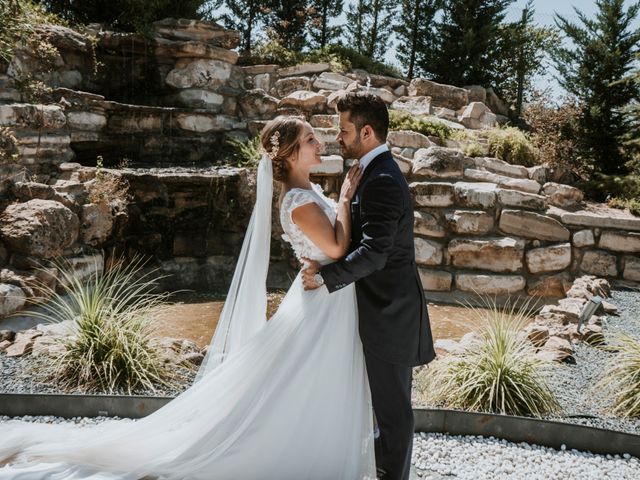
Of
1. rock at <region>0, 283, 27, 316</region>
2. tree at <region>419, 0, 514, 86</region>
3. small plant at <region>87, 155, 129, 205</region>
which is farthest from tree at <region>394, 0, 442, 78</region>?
rock at <region>0, 283, 27, 316</region>

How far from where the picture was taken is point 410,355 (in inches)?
91.8

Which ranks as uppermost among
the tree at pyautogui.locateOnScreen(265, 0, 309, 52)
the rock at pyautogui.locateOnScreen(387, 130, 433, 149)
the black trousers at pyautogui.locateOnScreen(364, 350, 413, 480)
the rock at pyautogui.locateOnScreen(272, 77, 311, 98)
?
the tree at pyautogui.locateOnScreen(265, 0, 309, 52)

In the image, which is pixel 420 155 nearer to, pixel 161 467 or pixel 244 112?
pixel 244 112

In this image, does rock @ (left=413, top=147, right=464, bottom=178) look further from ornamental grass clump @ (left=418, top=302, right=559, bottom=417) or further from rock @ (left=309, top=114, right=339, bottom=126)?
ornamental grass clump @ (left=418, top=302, right=559, bottom=417)

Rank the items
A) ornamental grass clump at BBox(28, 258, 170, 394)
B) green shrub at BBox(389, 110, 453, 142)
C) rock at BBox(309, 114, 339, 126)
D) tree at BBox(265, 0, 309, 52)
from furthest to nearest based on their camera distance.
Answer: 1. tree at BBox(265, 0, 309, 52)
2. rock at BBox(309, 114, 339, 126)
3. green shrub at BBox(389, 110, 453, 142)
4. ornamental grass clump at BBox(28, 258, 170, 394)

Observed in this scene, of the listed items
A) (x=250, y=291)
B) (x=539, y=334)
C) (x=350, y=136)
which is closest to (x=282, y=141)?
(x=350, y=136)

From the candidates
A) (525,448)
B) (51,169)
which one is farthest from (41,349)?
(51,169)

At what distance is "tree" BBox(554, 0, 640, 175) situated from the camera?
901cm

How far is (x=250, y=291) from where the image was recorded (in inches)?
111

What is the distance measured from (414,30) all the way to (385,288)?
13.8 metres

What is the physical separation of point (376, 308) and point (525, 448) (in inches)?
60.8

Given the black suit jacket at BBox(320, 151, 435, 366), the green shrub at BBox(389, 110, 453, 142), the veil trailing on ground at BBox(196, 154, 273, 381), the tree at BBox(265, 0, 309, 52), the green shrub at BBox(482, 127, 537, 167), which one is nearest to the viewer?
the black suit jacket at BBox(320, 151, 435, 366)

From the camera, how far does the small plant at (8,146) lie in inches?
236

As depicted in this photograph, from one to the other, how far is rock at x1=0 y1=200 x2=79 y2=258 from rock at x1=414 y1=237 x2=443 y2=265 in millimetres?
4235
